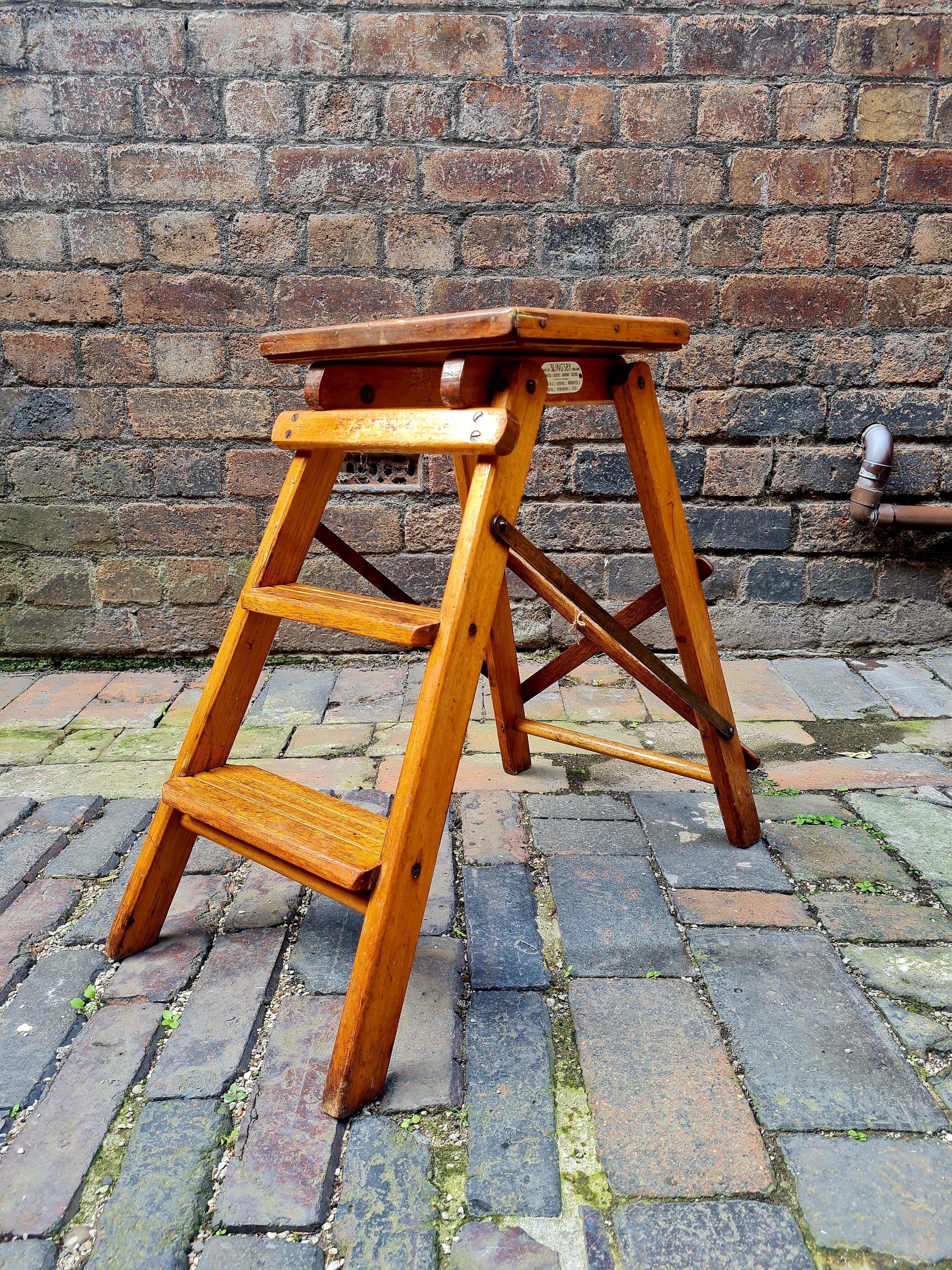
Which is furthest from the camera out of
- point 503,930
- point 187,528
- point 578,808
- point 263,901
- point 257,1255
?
point 187,528

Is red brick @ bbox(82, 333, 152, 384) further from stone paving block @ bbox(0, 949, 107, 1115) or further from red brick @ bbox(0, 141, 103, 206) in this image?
stone paving block @ bbox(0, 949, 107, 1115)

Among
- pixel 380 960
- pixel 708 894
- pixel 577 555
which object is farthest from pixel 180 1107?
pixel 577 555

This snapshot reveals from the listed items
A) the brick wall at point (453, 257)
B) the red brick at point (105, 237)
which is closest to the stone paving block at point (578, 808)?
the brick wall at point (453, 257)

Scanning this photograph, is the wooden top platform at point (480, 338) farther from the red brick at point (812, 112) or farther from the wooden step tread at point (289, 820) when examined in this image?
the red brick at point (812, 112)

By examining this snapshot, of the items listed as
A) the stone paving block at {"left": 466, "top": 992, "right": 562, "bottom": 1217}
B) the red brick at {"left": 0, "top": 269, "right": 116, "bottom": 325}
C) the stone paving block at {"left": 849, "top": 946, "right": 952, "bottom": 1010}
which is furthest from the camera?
the red brick at {"left": 0, "top": 269, "right": 116, "bottom": 325}

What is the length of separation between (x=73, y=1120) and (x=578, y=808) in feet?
4.35

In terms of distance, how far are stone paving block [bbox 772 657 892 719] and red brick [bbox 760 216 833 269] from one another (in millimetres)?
1443

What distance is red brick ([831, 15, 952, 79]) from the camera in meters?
3.03

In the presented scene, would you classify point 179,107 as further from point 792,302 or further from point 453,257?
point 792,302

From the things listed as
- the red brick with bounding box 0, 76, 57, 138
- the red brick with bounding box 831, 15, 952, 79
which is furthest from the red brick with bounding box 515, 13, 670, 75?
the red brick with bounding box 0, 76, 57, 138

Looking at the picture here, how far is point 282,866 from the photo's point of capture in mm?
1518

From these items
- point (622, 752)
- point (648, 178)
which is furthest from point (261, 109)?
point (622, 752)

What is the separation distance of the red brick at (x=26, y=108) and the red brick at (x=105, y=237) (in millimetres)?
294

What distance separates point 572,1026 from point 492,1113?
0.24 meters
